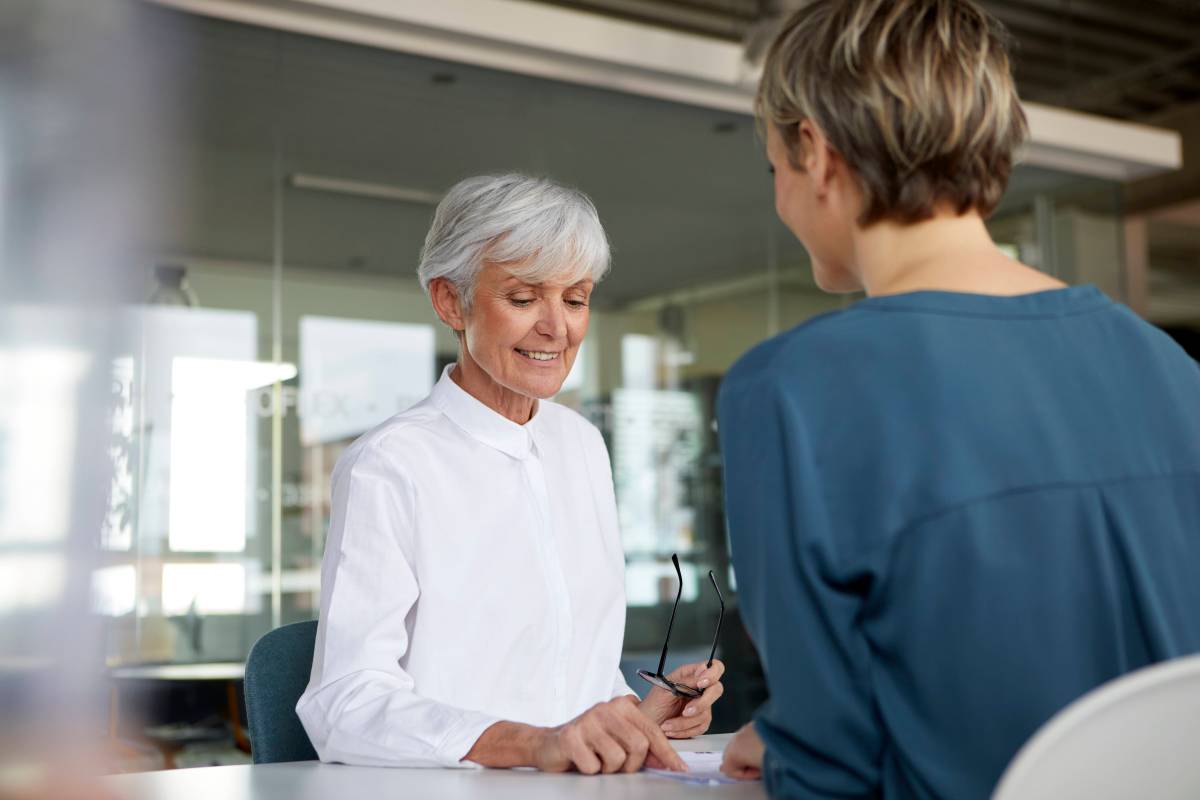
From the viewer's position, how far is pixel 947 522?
0.85 m

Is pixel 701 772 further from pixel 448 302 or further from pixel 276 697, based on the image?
pixel 448 302

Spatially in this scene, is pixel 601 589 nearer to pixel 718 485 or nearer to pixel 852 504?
pixel 852 504

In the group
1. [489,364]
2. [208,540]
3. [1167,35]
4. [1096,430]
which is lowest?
[208,540]

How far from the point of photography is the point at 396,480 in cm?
173

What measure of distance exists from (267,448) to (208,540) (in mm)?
434

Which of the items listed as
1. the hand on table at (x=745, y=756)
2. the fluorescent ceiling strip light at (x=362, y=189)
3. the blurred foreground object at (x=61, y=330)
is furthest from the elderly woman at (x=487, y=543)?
the fluorescent ceiling strip light at (x=362, y=189)

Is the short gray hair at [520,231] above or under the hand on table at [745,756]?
above

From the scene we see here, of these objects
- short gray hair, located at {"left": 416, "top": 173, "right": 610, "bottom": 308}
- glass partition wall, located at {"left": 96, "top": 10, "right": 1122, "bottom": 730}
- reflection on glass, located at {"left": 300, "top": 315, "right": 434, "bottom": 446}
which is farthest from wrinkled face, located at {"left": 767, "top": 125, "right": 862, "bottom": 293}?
reflection on glass, located at {"left": 300, "top": 315, "right": 434, "bottom": 446}

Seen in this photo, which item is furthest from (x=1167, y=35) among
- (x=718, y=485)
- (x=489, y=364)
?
(x=489, y=364)

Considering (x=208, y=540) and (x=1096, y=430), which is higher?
(x=1096, y=430)

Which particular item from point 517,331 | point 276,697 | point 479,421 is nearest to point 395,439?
point 479,421

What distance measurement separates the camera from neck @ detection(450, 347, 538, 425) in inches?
78.5

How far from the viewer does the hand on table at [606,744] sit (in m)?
1.32

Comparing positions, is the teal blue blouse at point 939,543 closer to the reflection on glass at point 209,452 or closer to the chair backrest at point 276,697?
the chair backrest at point 276,697
